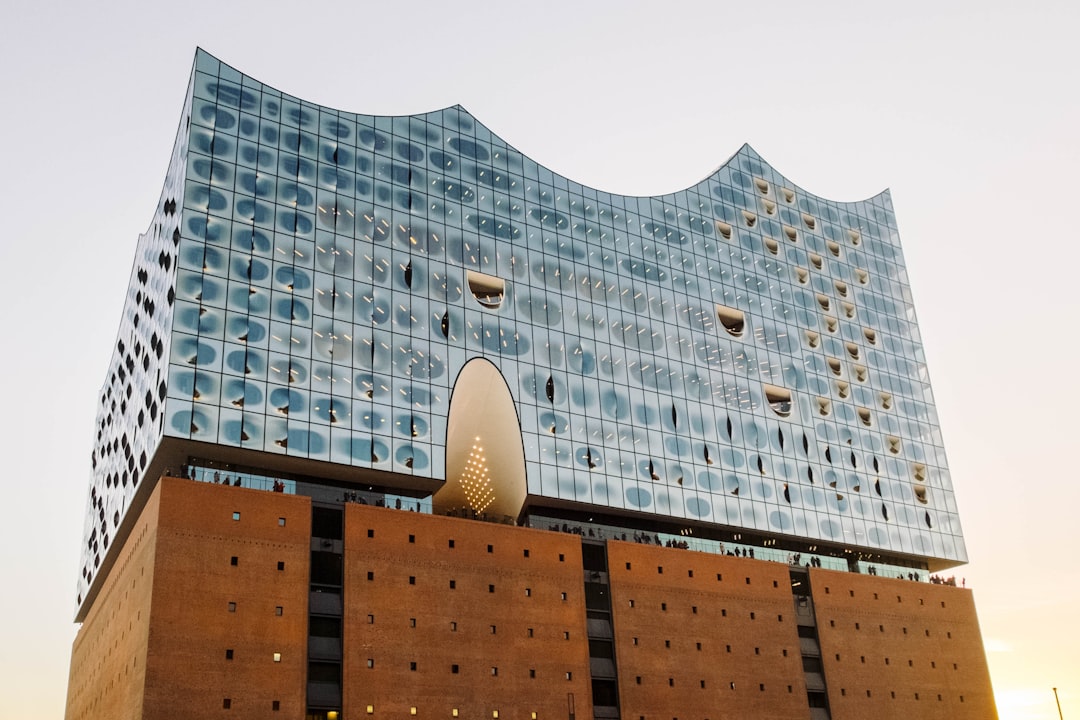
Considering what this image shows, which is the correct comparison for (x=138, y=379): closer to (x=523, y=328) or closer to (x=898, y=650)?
(x=523, y=328)

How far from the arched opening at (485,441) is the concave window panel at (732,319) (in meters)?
14.6

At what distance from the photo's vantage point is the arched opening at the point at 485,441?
4222 centimetres

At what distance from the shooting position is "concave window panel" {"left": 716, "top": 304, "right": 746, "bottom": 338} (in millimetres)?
52531

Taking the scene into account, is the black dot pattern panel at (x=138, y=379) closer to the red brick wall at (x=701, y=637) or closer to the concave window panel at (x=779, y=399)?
the red brick wall at (x=701, y=637)

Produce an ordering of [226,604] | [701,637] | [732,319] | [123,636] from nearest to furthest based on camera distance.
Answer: [226,604], [123,636], [701,637], [732,319]

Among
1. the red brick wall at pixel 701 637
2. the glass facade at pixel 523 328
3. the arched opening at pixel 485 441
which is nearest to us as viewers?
the glass facade at pixel 523 328

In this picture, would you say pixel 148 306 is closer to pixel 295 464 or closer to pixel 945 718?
pixel 295 464

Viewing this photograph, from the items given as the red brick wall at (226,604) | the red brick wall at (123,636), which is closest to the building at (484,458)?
the red brick wall at (226,604)

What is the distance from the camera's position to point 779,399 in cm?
5278

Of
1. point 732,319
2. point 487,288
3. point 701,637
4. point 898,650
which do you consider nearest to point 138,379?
point 487,288

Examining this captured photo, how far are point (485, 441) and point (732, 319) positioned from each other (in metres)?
16.9

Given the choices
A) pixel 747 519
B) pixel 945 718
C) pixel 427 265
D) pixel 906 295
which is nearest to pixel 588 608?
pixel 747 519

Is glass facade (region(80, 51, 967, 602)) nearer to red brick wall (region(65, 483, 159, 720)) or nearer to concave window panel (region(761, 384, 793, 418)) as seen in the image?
concave window panel (region(761, 384, 793, 418))

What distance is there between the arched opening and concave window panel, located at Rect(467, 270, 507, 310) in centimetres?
292
